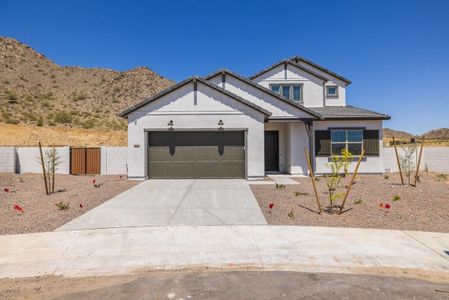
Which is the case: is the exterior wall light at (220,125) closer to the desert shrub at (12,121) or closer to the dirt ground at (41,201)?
the dirt ground at (41,201)

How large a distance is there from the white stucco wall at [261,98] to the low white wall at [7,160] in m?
13.1

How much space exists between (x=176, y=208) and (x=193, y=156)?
20.4 feet

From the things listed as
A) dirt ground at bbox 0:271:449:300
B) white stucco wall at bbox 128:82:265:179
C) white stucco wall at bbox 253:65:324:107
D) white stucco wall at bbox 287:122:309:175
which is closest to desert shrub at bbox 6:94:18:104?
white stucco wall at bbox 128:82:265:179

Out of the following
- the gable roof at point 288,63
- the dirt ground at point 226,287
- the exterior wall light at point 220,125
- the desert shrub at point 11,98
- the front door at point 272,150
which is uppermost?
the desert shrub at point 11,98

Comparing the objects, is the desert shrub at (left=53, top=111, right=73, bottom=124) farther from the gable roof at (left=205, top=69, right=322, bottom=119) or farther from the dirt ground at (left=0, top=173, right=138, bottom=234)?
the gable roof at (left=205, top=69, right=322, bottom=119)

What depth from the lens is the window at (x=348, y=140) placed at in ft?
53.5

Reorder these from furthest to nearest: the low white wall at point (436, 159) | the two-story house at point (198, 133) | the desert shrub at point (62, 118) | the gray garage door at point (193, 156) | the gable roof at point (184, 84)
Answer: the desert shrub at point (62, 118)
the low white wall at point (436, 159)
the gray garage door at point (193, 156)
the two-story house at point (198, 133)
the gable roof at point (184, 84)

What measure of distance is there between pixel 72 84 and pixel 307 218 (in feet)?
180

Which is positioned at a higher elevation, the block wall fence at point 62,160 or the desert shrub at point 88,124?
the desert shrub at point 88,124

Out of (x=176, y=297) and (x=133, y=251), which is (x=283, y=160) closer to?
(x=133, y=251)

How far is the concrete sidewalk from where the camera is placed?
189 inches

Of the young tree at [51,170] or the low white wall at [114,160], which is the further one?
the low white wall at [114,160]

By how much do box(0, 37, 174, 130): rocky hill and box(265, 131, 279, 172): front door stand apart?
2476 cm

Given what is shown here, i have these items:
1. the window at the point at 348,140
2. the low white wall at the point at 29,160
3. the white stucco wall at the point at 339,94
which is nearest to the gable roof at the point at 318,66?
the white stucco wall at the point at 339,94
